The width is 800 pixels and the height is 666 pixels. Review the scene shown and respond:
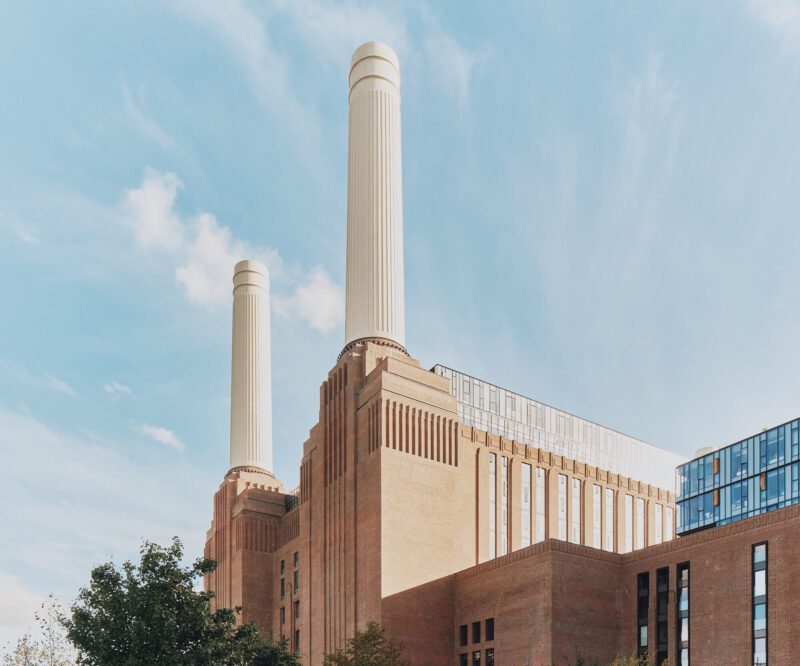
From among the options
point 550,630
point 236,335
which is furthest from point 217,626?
point 236,335

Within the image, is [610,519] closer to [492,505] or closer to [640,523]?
[640,523]

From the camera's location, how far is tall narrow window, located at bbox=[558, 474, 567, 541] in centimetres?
8525

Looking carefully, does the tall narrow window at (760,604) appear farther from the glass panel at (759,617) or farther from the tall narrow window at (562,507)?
the tall narrow window at (562,507)

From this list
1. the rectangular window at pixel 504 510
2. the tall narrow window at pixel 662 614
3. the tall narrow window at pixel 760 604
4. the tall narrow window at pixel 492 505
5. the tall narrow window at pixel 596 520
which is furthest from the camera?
the tall narrow window at pixel 596 520

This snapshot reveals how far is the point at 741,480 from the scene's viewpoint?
7938cm

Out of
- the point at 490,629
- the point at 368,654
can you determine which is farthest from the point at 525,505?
the point at 368,654

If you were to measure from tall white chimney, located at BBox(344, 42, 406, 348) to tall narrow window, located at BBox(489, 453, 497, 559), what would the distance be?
1262cm

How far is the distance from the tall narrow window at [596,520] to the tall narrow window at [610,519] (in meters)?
1.00

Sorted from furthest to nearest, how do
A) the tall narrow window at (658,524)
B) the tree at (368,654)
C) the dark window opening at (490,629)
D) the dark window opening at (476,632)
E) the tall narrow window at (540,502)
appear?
the tall narrow window at (658,524) < the tall narrow window at (540,502) < the dark window opening at (476,632) < the dark window opening at (490,629) < the tree at (368,654)

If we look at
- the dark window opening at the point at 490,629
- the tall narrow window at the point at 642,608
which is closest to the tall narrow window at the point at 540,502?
the dark window opening at the point at 490,629

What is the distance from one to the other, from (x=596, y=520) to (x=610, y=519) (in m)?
2.17

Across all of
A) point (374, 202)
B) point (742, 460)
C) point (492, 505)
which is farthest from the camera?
point (374, 202)

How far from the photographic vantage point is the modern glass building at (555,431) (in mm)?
85875

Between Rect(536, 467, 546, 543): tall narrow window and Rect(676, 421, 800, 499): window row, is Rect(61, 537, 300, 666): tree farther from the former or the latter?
Rect(676, 421, 800, 499): window row
